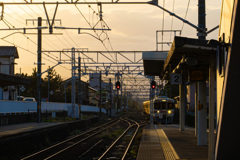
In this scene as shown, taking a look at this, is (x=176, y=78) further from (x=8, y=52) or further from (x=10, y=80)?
(x=8, y=52)

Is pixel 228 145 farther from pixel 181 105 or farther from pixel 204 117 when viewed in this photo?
pixel 181 105

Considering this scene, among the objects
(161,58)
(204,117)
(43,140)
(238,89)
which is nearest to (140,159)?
(204,117)

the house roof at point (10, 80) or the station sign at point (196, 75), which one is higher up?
the house roof at point (10, 80)

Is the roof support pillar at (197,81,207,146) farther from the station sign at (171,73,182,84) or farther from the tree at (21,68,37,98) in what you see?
the tree at (21,68,37,98)

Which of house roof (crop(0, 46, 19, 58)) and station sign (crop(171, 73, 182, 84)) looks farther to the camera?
house roof (crop(0, 46, 19, 58))

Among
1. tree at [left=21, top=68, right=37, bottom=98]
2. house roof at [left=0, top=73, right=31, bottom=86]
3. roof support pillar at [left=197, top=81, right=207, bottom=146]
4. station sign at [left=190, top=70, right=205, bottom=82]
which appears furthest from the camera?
tree at [left=21, top=68, right=37, bottom=98]

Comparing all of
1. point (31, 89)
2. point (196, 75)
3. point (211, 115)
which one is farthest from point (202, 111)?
point (31, 89)

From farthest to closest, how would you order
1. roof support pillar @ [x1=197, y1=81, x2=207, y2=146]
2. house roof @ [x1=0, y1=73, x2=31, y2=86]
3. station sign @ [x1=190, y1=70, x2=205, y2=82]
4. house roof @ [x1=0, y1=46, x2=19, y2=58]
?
house roof @ [x1=0, y1=46, x2=19, y2=58]
house roof @ [x1=0, y1=73, x2=31, y2=86]
roof support pillar @ [x1=197, y1=81, x2=207, y2=146]
station sign @ [x1=190, y1=70, x2=205, y2=82]

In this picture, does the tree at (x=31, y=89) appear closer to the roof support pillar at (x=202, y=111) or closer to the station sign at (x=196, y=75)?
the roof support pillar at (x=202, y=111)

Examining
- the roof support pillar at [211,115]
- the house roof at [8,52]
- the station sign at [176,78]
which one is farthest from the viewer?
the house roof at [8,52]

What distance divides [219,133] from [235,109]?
28.8 inches

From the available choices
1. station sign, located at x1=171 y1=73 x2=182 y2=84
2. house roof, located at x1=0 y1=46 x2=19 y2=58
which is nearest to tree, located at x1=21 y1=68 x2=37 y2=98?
house roof, located at x1=0 y1=46 x2=19 y2=58

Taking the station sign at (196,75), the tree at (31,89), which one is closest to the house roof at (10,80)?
the station sign at (196,75)

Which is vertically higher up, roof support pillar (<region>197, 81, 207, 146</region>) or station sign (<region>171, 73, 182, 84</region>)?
station sign (<region>171, 73, 182, 84</region>)
